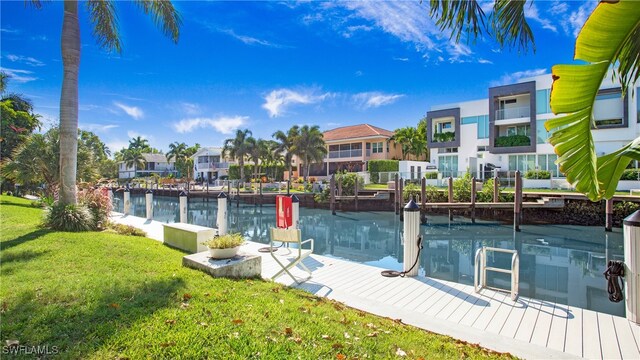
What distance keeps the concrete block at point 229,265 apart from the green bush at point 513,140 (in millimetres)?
28938

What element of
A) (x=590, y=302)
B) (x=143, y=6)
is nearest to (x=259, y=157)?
(x=143, y=6)

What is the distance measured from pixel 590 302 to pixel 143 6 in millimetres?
15505

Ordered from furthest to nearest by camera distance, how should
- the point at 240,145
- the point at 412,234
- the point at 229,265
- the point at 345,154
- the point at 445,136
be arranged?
the point at 240,145 → the point at 345,154 → the point at 445,136 → the point at 412,234 → the point at 229,265

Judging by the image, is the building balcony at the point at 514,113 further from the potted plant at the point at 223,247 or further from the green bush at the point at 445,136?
the potted plant at the point at 223,247

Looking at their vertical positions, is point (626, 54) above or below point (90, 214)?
above

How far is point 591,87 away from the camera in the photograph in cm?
250

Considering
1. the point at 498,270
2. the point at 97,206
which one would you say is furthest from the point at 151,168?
the point at 498,270

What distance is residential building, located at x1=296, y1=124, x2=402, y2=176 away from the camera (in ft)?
142

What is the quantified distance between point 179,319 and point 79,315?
111 centimetres

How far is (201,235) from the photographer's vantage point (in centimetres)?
825

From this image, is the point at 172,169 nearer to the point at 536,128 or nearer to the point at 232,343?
the point at 536,128

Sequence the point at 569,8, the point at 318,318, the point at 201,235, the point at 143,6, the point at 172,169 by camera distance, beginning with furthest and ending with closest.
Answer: the point at 172,169, the point at 143,6, the point at 201,235, the point at 569,8, the point at 318,318

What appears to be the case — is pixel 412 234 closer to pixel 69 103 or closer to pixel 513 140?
pixel 69 103

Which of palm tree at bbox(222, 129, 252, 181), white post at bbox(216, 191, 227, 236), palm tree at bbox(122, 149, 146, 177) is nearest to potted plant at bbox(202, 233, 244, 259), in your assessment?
white post at bbox(216, 191, 227, 236)
